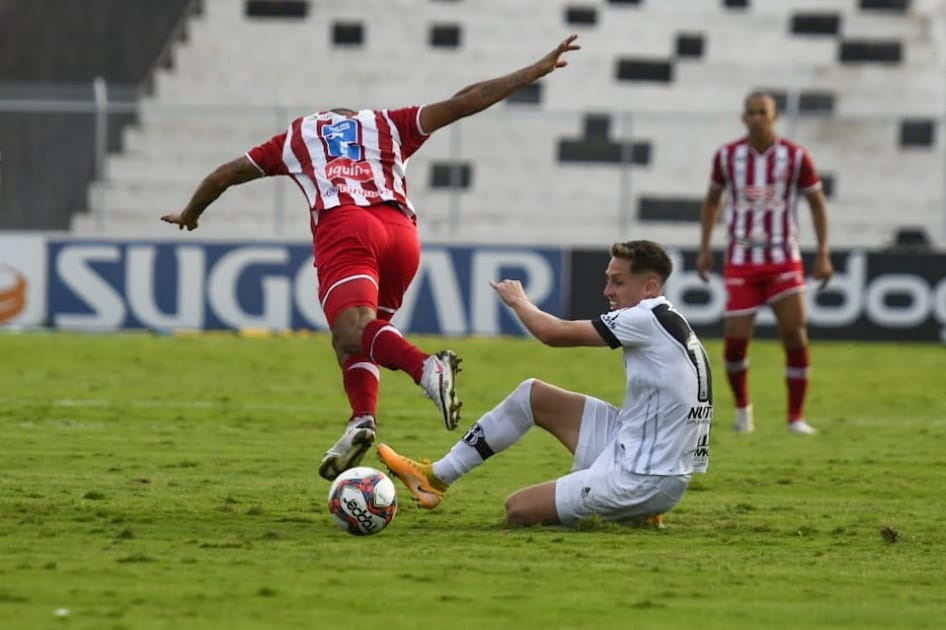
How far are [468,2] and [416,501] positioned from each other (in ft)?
62.3

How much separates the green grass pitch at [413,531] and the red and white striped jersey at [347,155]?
1460mm

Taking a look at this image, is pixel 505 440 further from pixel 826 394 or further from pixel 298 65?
pixel 298 65

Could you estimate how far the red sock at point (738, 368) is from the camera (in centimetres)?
1198

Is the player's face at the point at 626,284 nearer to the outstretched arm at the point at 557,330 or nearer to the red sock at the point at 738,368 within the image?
the outstretched arm at the point at 557,330

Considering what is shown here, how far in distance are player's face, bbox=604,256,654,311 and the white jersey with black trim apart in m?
0.05

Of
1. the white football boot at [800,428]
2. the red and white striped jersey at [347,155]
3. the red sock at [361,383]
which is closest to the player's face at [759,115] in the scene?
the white football boot at [800,428]

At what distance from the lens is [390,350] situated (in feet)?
24.3

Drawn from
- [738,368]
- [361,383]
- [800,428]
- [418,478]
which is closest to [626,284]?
[418,478]

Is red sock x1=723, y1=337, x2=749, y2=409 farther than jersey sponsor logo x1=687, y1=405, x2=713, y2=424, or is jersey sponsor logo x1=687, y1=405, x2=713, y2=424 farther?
red sock x1=723, y1=337, x2=749, y2=409

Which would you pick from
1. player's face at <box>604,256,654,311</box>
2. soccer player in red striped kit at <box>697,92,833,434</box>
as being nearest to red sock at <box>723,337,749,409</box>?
soccer player in red striped kit at <box>697,92,833,434</box>

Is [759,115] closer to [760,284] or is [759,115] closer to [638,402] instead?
[760,284]

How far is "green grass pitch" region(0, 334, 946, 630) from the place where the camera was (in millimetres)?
5309

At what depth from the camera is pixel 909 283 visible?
19.9 metres

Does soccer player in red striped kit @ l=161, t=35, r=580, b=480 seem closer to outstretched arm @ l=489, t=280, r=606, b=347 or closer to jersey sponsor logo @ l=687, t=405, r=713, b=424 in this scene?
outstretched arm @ l=489, t=280, r=606, b=347
